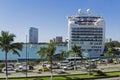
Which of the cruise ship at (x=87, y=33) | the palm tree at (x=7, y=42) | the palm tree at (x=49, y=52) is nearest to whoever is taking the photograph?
the palm tree at (x=7, y=42)

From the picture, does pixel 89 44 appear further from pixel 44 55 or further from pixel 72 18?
pixel 44 55

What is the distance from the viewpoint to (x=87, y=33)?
131 metres

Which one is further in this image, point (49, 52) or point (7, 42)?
point (49, 52)

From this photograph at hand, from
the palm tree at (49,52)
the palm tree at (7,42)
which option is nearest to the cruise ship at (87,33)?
the palm tree at (49,52)

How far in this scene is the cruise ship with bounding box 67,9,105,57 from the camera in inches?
5118

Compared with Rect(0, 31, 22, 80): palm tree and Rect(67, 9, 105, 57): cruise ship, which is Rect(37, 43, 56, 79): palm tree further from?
Rect(67, 9, 105, 57): cruise ship

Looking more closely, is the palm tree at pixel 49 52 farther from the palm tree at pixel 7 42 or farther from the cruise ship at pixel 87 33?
the cruise ship at pixel 87 33

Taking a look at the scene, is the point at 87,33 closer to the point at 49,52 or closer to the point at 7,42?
the point at 49,52

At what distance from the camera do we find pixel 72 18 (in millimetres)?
134250

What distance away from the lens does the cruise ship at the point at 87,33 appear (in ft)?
427

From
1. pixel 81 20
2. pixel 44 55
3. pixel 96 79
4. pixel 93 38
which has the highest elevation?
pixel 81 20

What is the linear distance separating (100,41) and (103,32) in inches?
187

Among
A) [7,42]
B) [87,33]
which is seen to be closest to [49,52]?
[7,42]

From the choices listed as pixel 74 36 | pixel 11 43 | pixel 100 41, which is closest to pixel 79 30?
pixel 74 36
